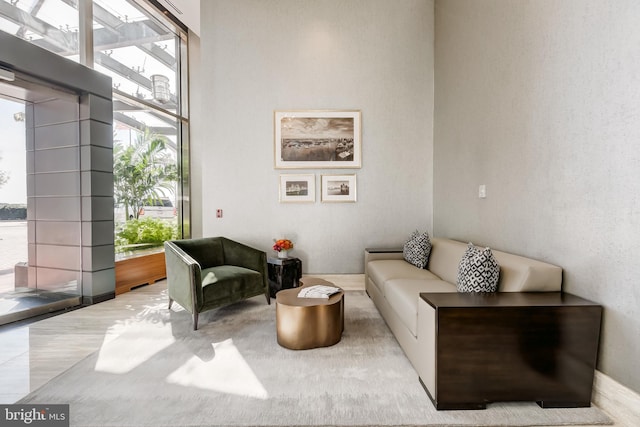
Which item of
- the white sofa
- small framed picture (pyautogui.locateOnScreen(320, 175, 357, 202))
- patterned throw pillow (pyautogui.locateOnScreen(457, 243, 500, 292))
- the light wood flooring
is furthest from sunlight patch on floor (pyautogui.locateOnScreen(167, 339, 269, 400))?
small framed picture (pyautogui.locateOnScreen(320, 175, 357, 202))

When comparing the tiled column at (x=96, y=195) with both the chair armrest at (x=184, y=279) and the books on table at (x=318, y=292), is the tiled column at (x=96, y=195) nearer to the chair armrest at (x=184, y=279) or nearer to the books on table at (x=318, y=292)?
the chair armrest at (x=184, y=279)

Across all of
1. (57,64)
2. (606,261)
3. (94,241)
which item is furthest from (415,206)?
(57,64)

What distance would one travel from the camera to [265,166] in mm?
4207

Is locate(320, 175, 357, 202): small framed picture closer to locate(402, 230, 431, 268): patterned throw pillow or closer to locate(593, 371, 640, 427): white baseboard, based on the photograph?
locate(402, 230, 431, 268): patterned throw pillow

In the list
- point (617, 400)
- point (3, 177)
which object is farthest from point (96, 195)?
point (617, 400)

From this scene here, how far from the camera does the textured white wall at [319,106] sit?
13.6 ft

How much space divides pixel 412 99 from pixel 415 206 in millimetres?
1606

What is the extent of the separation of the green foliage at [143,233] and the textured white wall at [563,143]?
15.4 ft

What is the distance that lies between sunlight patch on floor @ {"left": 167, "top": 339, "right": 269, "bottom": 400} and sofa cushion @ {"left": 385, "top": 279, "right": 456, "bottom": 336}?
1.14 m

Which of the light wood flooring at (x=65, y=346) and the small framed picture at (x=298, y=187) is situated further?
the small framed picture at (x=298, y=187)

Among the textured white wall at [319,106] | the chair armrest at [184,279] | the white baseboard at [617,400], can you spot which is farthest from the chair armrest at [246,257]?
the white baseboard at [617,400]

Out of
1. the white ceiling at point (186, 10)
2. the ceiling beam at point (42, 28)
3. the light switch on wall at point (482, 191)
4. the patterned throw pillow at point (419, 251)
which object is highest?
the white ceiling at point (186, 10)

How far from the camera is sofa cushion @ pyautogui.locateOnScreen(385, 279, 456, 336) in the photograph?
209 cm

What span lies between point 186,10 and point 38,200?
12.4 feet
